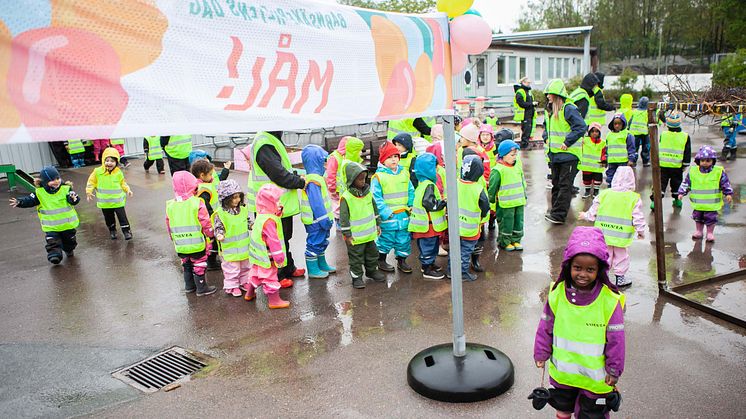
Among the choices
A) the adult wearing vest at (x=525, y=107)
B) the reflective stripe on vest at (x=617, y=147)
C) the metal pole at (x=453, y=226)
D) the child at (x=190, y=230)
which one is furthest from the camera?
the adult wearing vest at (x=525, y=107)

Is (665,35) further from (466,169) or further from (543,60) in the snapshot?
(466,169)

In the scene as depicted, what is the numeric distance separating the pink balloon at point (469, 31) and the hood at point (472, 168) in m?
2.68

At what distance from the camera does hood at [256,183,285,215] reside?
614cm

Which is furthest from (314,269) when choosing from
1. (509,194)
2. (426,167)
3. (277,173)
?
(509,194)

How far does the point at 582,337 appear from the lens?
10.9 ft

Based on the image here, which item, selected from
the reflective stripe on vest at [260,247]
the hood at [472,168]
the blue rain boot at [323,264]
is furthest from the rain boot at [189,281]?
the hood at [472,168]

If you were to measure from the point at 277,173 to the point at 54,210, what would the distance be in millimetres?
4091

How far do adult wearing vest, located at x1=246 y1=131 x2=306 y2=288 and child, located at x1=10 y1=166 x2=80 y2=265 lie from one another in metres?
3.29

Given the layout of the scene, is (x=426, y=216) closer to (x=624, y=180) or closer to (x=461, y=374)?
(x=624, y=180)

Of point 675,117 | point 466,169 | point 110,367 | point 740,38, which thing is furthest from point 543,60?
point 110,367

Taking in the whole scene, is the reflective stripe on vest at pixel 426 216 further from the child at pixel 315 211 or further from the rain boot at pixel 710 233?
the rain boot at pixel 710 233

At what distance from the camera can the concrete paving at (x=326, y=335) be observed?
4.29 meters

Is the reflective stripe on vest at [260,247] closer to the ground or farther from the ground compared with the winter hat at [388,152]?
closer to the ground

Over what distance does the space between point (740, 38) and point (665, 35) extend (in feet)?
52.6
